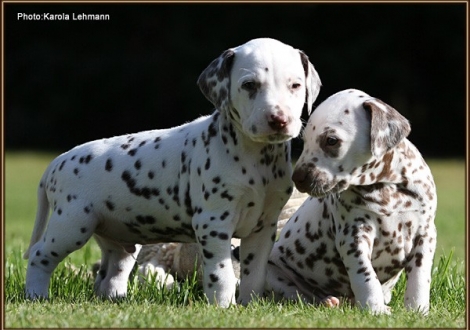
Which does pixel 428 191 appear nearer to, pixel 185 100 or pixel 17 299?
pixel 17 299

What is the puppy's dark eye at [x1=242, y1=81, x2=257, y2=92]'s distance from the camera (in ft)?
19.4

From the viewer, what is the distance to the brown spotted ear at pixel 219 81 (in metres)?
6.11

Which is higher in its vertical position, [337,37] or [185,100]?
[337,37]

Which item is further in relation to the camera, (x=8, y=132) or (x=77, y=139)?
(x=8, y=132)

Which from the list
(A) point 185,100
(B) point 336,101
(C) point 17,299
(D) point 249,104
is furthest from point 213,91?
(A) point 185,100

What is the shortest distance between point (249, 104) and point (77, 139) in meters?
20.3

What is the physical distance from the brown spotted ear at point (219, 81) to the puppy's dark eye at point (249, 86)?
0.18 m

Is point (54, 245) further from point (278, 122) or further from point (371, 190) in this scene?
point (371, 190)

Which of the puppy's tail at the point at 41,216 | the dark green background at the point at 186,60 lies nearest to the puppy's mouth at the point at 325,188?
the puppy's tail at the point at 41,216

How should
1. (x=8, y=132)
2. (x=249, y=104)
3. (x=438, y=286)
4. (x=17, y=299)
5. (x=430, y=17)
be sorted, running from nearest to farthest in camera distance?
(x=249, y=104), (x=17, y=299), (x=438, y=286), (x=430, y=17), (x=8, y=132)

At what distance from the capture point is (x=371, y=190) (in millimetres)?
6090

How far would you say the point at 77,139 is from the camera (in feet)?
84.2

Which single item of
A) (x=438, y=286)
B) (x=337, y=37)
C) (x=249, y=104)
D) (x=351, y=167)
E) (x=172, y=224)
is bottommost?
(x=438, y=286)

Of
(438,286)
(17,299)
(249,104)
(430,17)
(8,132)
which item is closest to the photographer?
(249,104)
